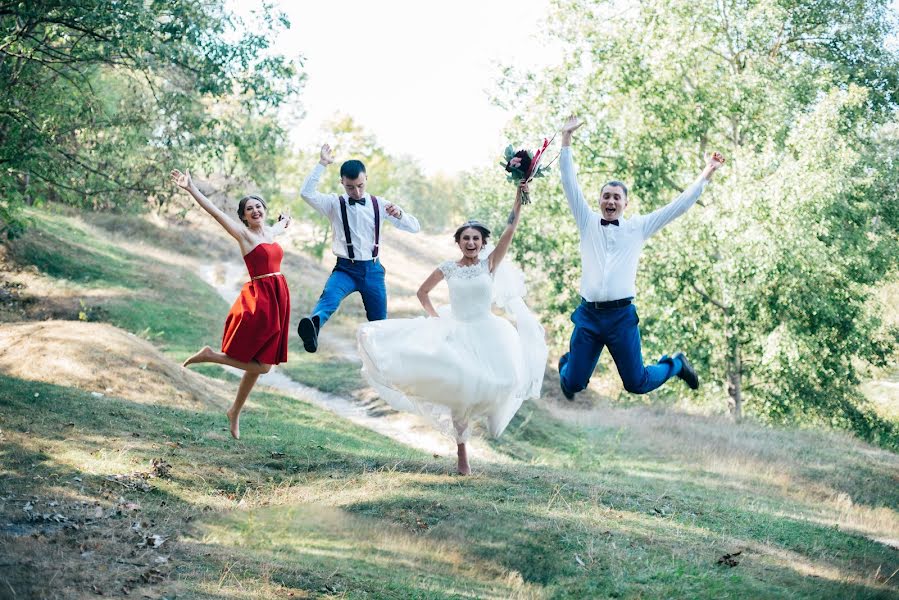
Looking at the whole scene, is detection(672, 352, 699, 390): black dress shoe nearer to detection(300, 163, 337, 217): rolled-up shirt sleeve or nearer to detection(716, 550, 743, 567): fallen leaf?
detection(716, 550, 743, 567): fallen leaf

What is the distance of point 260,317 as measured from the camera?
28.3 feet

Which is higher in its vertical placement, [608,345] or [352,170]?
[352,170]

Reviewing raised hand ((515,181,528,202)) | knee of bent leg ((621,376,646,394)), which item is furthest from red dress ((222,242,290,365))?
knee of bent leg ((621,376,646,394))

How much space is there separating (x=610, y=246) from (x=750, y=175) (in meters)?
13.5

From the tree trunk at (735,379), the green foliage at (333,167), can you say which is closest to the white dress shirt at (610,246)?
the tree trunk at (735,379)

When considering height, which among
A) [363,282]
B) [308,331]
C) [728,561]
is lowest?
[728,561]

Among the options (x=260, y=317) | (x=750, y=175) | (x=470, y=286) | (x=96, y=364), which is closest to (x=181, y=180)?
(x=260, y=317)

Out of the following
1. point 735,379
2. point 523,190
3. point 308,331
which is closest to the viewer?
point 523,190

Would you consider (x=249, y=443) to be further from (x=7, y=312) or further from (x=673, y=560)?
(x=7, y=312)

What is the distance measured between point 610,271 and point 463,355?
5.46 ft

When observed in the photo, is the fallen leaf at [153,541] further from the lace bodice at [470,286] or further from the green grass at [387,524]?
the lace bodice at [470,286]

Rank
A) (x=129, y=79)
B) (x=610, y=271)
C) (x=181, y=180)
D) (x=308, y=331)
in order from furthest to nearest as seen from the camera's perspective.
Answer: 1. (x=129, y=79)
2. (x=181, y=180)
3. (x=610, y=271)
4. (x=308, y=331)

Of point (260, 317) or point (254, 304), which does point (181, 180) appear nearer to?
point (254, 304)

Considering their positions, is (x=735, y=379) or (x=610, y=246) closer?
(x=610, y=246)
